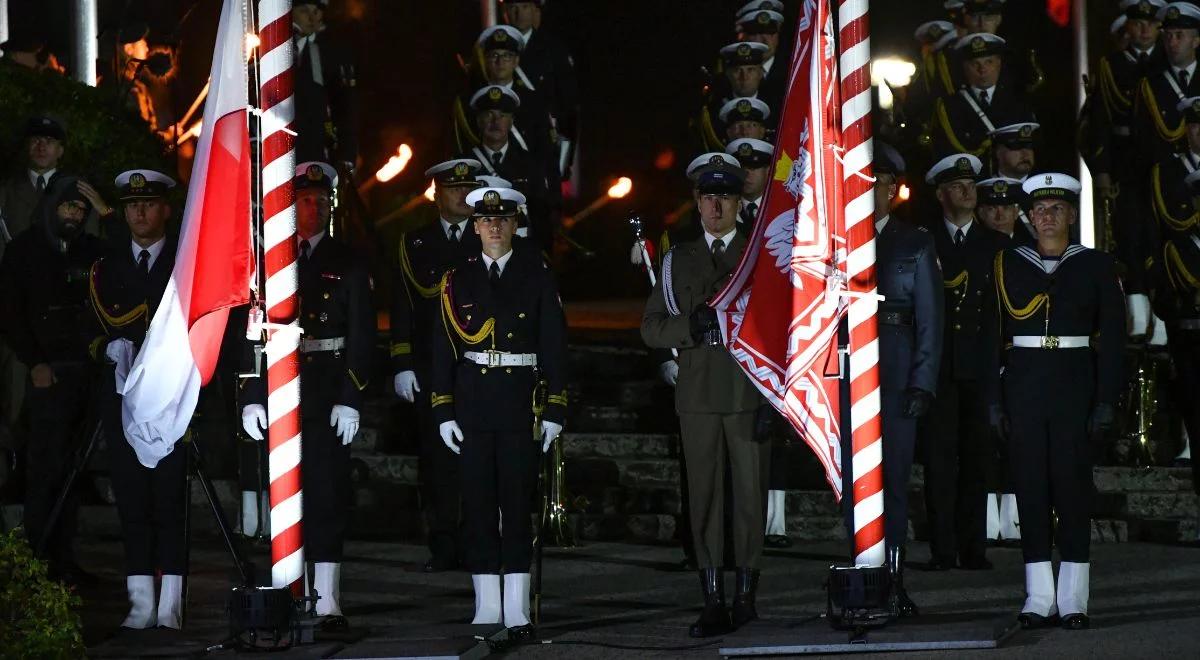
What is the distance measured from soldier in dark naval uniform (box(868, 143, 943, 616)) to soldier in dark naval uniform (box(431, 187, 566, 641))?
1.76 meters

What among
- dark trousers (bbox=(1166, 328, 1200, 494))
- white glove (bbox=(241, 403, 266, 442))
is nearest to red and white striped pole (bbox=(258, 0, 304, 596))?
white glove (bbox=(241, 403, 266, 442))

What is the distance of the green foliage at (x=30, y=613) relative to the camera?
30.5 ft

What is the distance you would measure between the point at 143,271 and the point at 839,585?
3.93m

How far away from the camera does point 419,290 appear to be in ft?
45.2

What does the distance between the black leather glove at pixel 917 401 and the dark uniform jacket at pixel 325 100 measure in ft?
17.7

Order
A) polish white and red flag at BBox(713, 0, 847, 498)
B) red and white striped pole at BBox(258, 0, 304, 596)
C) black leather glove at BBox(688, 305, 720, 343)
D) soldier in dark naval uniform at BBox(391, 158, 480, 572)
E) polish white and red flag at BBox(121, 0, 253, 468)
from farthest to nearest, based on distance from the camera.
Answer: soldier in dark naval uniform at BBox(391, 158, 480, 572) < black leather glove at BBox(688, 305, 720, 343) < polish white and red flag at BBox(713, 0, 847, 498) < polish white and red flag at BBox(121, 0, 253, 468) < red and white striped pole at BBox(258, 0, 304, 596)

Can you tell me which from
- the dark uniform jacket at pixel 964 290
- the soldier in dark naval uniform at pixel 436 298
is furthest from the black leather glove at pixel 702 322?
the dark uniform jacket at pixel 964 290

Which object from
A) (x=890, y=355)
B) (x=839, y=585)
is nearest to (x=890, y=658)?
(x=839, y=585)

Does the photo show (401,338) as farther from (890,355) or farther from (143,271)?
(890,355)

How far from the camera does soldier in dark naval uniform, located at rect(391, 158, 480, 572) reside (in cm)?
1343

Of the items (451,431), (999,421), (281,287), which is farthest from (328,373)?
(999,421)

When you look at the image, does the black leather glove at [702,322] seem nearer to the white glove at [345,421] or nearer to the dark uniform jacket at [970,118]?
the white glove at [345,421]

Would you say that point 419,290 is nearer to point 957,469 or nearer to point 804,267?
point 957,469

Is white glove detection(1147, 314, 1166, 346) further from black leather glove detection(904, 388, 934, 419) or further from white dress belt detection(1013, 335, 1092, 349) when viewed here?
white dress belt detection(1013, 335, 1092, 349)
